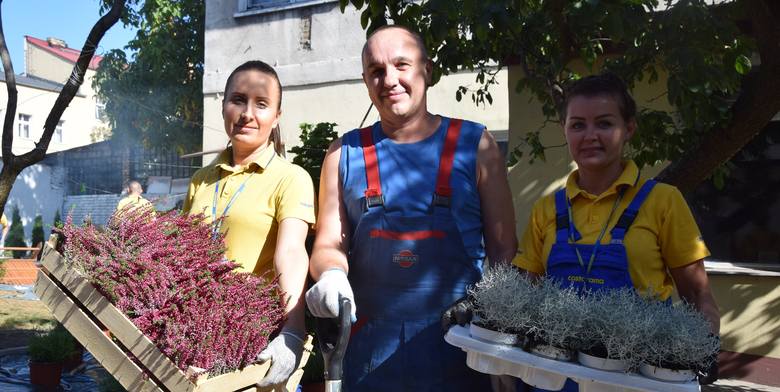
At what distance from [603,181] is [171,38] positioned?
13.0 m

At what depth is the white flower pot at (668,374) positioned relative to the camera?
143 cm

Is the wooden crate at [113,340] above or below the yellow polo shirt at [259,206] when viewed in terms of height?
below

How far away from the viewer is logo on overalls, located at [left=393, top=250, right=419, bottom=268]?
2.08 metres

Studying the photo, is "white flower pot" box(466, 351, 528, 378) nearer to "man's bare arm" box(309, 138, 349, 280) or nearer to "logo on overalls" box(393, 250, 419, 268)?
"logo on overalls" box(393, 250, 419, 268)

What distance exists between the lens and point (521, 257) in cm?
211

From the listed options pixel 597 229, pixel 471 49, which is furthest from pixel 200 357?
pixel 471 49

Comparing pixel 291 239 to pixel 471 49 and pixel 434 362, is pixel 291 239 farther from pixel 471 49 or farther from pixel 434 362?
pixel 471 49

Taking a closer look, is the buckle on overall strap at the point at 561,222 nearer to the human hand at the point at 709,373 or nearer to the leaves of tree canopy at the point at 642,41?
the human hand at the point at 709,373

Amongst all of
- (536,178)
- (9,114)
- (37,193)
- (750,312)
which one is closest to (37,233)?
(37,193)

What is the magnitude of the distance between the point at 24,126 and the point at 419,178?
34.6 metres

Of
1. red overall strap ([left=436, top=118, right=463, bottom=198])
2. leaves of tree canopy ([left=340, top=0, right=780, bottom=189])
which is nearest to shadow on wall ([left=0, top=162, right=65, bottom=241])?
leaves of tree canopy ([left=340, top=0, right=780, bottom=189])

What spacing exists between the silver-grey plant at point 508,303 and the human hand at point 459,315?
0.18 ft

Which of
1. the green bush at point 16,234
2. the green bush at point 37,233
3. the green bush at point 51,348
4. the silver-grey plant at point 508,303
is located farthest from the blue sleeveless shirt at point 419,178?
the green bush at point 16,234

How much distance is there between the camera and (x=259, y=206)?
2273 millimetres
